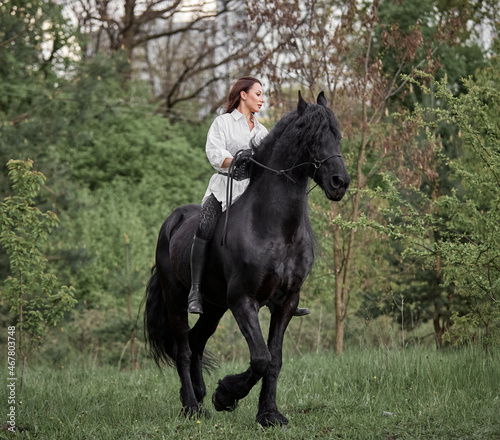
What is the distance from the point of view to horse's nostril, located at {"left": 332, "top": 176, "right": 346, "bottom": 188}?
468 cm

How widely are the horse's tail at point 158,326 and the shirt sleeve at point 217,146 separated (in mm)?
2030

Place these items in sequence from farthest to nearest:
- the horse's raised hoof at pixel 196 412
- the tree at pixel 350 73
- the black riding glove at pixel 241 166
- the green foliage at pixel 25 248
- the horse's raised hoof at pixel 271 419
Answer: the tree at pixel 350 73 → the green foliage at pixel 25 248 → the horse's raised hoof at pixel 196 412 → the black riding glove at pixel 241 166 → the horse's raised hoof at pixel 271 419

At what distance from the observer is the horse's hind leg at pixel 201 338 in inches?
257

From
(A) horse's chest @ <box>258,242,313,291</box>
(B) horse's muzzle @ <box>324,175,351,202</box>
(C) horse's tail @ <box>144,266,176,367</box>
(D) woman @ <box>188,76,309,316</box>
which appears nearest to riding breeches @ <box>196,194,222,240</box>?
(D) woman @ <box>188,76,309,316</box>

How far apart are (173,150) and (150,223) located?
4.25 metres

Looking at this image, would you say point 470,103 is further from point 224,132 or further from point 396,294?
point 396,294

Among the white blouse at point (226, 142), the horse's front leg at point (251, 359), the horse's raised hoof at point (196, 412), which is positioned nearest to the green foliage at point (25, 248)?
the horse's raised hoof at point (196, 412)

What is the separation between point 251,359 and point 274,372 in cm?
43

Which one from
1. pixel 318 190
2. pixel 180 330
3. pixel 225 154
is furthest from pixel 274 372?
pixel 318 190

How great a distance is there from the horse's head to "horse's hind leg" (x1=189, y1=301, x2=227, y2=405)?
2237 mm

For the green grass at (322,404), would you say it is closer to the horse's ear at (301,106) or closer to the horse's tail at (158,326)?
the horse's tail at (158,326)

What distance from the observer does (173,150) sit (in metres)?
26.2

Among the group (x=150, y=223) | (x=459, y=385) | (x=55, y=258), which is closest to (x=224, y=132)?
(x=459, y=385)

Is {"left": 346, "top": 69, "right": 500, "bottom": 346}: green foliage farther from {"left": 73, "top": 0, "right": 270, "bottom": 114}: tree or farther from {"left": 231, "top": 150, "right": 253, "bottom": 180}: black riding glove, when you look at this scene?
{"left": 73, "top": 0, "right": 270, "bottom": 114}: tree
